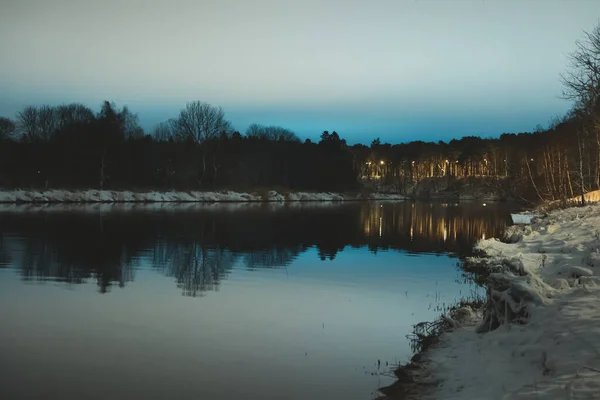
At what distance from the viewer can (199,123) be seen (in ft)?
319

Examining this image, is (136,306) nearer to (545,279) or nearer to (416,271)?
(545,279)

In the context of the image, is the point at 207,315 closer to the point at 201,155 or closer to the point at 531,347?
the point at 531,347

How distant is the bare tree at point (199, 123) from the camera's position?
96.5 m

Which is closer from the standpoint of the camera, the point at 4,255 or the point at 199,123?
the point at 4,255

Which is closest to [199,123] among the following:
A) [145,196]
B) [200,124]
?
[200,124]

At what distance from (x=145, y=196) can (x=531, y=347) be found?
72.7 m

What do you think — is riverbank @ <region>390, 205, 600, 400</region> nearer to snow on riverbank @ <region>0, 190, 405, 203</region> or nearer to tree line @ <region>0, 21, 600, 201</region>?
tree line @ <region>0, 21, 600, 201</region>

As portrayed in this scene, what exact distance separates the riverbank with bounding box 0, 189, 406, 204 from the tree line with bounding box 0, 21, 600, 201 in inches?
134

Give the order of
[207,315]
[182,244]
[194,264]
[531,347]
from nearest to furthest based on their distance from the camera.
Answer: [531,347]
[207,315]
[194,264]
[182,244]

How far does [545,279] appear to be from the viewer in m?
12.0

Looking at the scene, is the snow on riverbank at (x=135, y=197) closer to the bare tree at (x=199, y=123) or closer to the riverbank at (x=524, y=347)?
the bare tree at (x=199, y=123)

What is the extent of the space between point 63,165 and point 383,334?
73.8 metres

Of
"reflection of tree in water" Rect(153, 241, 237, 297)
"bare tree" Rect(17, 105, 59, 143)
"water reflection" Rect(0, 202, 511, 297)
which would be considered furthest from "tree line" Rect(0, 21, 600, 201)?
"reflection of tree in water" Rect(153, 241, 237, 297)

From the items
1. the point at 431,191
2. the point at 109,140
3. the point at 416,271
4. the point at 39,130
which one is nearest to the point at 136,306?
the point at 416,271
